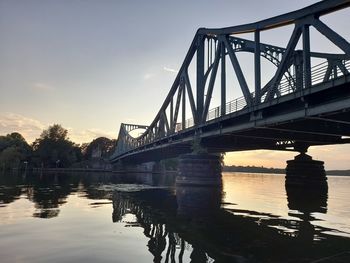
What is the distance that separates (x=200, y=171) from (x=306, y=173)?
802 inches

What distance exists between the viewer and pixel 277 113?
107ft

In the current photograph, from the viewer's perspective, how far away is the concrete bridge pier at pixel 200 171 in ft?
176

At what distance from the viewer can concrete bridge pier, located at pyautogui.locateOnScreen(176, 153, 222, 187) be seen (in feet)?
176

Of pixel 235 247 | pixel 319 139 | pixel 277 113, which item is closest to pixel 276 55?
pixel 319 139

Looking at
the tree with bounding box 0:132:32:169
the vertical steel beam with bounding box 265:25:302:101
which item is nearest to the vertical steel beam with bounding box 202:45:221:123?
the vertical steel beam with bounding box 265:25:302:101

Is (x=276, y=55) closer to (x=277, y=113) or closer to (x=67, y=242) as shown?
(x=277, y=113)

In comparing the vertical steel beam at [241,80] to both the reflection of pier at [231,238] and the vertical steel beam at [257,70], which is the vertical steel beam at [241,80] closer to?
the vertical steel beam at [257,70]

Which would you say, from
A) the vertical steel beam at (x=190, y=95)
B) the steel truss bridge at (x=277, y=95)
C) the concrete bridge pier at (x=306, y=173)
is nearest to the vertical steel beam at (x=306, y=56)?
the steel truss bridge at (x=277, y=95)

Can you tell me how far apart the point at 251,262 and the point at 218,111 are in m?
34.6

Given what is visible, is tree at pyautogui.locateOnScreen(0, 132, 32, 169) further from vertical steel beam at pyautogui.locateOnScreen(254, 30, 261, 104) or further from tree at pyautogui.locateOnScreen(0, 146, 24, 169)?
vertical steel beam at pyautogui.locateOnScreen(254, 30, 261, 104)

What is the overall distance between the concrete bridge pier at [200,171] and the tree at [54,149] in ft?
414

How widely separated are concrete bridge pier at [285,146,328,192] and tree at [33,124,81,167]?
13066 cm

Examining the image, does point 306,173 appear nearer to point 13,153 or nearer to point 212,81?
point 212,81

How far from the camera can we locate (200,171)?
54344 millimetres
